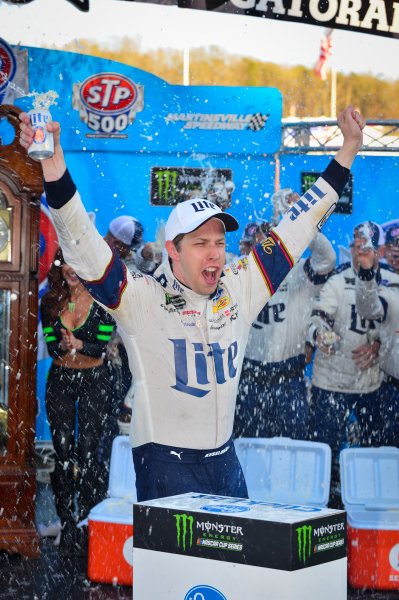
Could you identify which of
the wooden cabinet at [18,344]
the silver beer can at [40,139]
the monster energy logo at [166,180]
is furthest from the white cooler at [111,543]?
the monster energy logo at [166,180]

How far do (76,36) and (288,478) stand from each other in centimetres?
514

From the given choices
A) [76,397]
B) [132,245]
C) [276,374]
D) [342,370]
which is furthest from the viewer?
[132,245]

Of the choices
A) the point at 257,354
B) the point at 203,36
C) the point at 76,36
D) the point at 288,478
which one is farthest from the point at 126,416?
the point at 203,36

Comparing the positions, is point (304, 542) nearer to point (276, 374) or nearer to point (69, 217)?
point (69, 217)

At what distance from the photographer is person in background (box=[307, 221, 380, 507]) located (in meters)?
5.45

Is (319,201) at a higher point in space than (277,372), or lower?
higher

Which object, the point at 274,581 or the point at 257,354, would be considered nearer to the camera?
the point at 274,581

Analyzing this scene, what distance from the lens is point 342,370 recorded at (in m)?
5.55

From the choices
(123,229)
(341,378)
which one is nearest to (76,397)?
(123,229)

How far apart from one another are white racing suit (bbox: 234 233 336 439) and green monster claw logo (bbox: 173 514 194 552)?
3.73 meters

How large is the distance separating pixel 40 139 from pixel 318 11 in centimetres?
496

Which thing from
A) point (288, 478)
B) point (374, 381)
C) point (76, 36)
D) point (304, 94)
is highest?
point (304, 94)

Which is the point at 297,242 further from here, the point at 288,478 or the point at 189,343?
the point at 288,478

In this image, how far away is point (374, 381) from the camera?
18.4 feet
